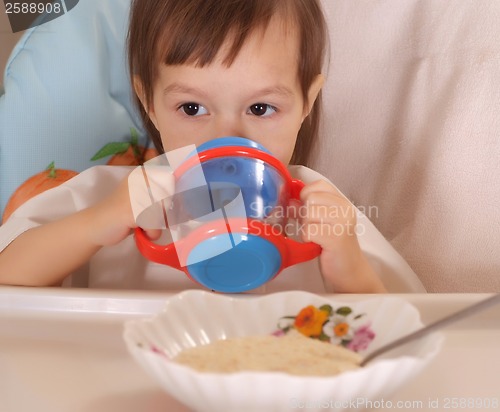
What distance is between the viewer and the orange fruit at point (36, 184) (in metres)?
1.18

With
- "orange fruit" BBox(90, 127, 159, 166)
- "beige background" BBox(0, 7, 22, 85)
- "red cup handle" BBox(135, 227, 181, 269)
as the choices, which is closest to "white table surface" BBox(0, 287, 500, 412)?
"red cup handle" BBox(135, 227, 181, 269)

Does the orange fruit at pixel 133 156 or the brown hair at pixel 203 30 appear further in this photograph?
the orange fruit at pixel 133 156

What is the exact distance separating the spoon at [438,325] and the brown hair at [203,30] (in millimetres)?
483

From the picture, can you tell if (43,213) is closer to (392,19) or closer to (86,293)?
(86,293)

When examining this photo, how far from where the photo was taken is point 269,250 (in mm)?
683

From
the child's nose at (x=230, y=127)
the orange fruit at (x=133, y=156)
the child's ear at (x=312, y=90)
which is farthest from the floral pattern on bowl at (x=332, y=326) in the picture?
the orange fruit at (x=133, y=156)

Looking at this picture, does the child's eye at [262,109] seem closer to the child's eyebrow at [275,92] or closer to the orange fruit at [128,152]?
the child's eyebrow at [275,92]

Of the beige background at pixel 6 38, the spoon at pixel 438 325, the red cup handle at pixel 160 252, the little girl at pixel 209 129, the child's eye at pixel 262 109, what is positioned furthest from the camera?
the beige background at pixel 6 38

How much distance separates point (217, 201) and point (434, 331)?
0.32m

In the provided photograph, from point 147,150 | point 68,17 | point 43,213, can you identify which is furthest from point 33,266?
point 68,17

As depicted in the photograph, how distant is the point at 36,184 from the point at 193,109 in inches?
15.7

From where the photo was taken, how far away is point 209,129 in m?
0.92

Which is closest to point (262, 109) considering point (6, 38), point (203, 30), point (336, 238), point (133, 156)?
point (203, 30)

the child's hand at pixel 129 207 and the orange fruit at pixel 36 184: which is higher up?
the child's hand at pixel 129 207
